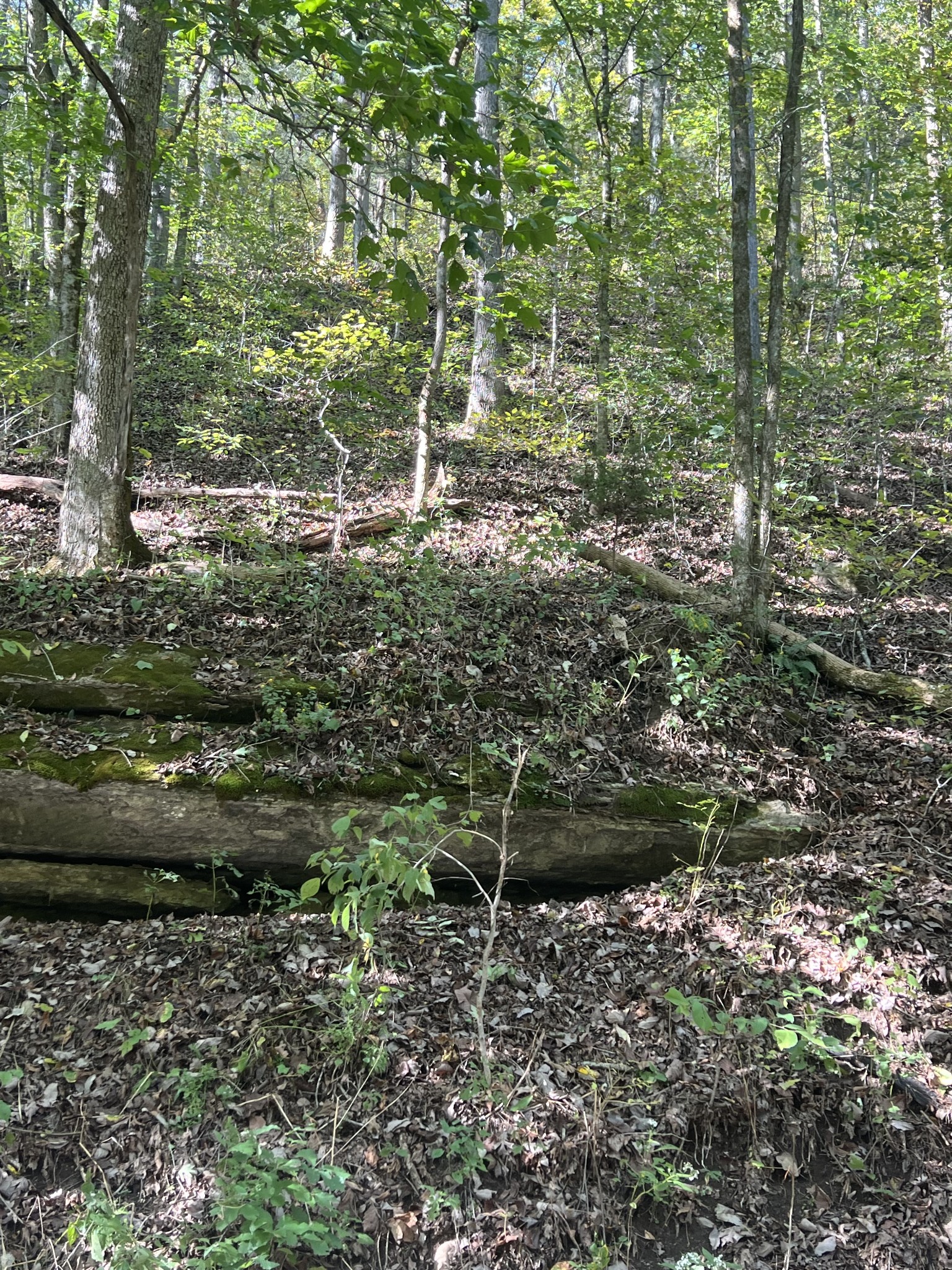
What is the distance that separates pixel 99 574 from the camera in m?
6.07

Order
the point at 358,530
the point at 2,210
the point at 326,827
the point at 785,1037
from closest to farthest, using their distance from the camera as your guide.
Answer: the point at 785,1037
the point at 326,827
the point at 358,530
the point at 2,210

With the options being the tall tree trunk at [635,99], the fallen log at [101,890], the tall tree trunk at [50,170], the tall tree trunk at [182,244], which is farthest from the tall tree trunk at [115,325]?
the tall tree trunk at [635,99]

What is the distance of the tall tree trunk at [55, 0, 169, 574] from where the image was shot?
5969mm

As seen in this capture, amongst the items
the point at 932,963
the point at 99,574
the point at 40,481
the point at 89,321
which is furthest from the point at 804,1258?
the point at 40,481

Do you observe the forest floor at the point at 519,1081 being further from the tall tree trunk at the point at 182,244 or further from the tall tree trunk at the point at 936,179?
the tall tree trunk at the point at 182,244

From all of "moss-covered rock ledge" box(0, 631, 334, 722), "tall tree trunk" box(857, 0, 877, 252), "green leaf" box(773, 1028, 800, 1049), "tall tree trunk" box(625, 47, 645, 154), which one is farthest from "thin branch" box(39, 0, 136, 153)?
"tall tree trunk" box(625, 47, 645, 154)

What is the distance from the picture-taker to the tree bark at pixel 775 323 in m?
6.46

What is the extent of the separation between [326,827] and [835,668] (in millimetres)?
4705

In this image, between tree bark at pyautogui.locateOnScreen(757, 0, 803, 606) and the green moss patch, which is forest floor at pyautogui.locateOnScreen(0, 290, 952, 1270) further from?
tree bark at pyautogui.locateOnScreen(757, 0, 803, 606)

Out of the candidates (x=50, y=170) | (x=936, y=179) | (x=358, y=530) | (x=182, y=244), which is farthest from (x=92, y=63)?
(x=182, y=244)

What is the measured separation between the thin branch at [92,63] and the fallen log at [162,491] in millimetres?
3687

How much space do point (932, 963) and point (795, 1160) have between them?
4.65ft

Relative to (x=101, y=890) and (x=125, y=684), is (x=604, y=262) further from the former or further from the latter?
(x=101, y=890)

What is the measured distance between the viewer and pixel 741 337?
657 centimetres
